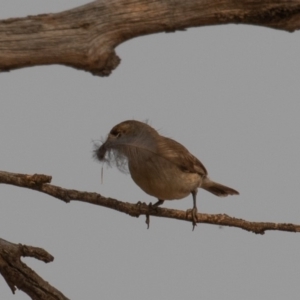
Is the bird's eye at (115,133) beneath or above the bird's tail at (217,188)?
beneath

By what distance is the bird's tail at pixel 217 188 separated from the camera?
12.3 ft

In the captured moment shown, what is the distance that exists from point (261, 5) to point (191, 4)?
0.65ft

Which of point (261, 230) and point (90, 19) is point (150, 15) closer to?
point (90, 19)

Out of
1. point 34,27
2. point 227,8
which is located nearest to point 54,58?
point 34,27

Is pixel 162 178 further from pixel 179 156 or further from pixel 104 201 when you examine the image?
pixel 104 201

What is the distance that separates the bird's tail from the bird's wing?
11cm

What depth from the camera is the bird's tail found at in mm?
3746

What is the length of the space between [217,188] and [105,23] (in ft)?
3.73

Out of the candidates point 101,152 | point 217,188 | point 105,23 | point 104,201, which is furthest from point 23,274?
point 217,188

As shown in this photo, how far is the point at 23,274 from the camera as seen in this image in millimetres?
3041

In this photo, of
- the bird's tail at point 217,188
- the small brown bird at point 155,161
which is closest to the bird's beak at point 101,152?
the small brown bird at point 155,161

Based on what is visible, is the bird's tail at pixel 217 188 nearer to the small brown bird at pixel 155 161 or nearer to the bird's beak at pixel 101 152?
the small brown bird at pixel 155 161

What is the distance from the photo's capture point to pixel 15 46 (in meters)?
2.90

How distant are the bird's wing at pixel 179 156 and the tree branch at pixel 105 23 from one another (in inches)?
12.8
